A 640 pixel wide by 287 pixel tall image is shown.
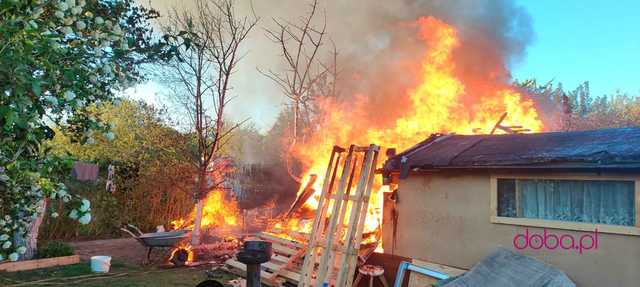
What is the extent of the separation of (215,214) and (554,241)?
37.2 ft

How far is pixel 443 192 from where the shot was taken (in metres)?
7.98

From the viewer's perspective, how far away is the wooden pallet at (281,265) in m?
9.20

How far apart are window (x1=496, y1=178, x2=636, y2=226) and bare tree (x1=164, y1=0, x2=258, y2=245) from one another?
8.76 metres

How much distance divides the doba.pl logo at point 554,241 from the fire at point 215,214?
9888 mm

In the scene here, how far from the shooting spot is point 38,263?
10.1m

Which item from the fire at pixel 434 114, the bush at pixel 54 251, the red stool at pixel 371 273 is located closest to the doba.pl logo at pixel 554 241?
the red stool at pixel 371 273

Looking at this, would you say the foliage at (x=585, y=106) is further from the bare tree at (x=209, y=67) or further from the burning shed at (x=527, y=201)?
the bare tree at (x=209, y=67)

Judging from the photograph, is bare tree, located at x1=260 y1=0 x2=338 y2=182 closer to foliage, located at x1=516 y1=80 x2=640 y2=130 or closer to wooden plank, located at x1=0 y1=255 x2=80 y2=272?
wooden plank, located at x1=0 y1=255 x2=80 y2=272

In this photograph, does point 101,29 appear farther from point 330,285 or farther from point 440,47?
point 440,47

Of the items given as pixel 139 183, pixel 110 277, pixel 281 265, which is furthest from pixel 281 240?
pixel 139 183

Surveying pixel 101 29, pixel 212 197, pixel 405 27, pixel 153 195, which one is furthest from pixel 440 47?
pixel 101 29

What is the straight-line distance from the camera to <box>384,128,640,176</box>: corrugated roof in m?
6.06

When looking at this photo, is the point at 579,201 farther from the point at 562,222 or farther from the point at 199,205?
the point at 199,205

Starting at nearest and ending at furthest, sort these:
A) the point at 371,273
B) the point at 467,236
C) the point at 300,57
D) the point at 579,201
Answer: the point at 579,201 < the point at 467,236 < the point at 371,273 < the point at 300,57
